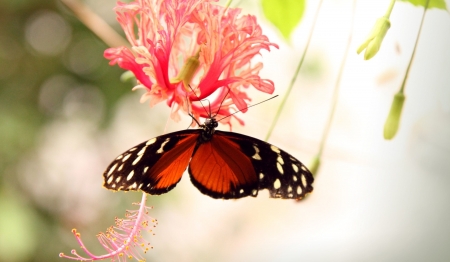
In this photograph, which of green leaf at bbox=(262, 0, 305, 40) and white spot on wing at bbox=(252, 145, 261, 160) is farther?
green leaf at bbox=(262, 0, 305, 40)

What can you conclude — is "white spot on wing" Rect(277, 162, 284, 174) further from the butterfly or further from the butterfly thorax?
the butterfly thorax

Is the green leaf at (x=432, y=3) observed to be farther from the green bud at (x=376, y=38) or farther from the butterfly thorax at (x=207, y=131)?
the butterfly thorax at (x=207, y=131)

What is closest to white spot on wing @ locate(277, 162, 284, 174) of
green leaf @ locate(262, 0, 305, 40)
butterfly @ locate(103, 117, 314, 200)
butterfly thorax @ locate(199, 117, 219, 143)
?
butterfly @ locate(103, 117, 314, 200)

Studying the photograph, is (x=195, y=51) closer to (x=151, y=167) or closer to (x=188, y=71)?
(x=188, y=71)

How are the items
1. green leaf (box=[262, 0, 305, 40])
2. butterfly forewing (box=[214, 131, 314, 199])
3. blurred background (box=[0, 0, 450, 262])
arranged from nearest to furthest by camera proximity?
butterfly forewing (box=[214, 131, 314, 199])
green leaf (box=[262, 0, 305, 40])
blurred background (box=[0, 0, 450, 262])

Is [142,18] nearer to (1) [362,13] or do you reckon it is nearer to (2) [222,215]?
(1) [362,13]

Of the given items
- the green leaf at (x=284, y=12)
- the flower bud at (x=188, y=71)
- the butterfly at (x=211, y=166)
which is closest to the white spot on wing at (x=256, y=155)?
the butterfly at (x=211, y=166)

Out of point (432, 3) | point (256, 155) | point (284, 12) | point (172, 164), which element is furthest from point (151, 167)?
point (432, 3)

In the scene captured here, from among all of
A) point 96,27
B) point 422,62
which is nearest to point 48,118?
point 96,27
